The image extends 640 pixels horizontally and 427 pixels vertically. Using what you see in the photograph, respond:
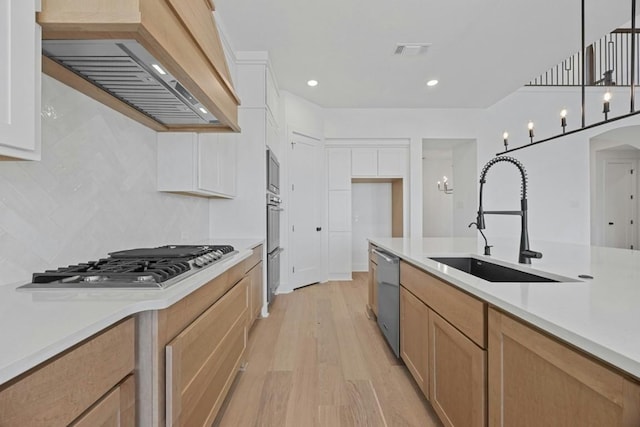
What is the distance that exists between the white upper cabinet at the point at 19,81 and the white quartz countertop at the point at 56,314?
41 cm

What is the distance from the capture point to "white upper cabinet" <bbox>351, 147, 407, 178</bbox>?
17.7ft

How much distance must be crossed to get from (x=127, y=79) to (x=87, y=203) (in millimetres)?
621

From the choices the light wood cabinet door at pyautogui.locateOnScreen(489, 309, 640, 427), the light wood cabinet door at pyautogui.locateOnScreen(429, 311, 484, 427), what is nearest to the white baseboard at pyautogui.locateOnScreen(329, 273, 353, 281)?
the light wood cabinet door at pyautogui.locateOnScreen(429, 311, 484, 427)

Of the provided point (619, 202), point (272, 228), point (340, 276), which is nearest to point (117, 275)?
point (272, 228)

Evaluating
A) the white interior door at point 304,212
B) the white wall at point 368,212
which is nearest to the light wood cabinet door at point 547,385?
the white interior door at point 304,212

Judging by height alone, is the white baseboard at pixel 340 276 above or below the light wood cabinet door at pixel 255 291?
below

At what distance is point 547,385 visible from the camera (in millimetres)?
775

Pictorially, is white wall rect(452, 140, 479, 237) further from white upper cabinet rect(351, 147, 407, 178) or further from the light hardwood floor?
the light hardwood floor

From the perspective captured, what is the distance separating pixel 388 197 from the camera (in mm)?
6336

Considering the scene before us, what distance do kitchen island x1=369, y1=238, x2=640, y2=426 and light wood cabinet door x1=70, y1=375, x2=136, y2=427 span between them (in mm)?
1084

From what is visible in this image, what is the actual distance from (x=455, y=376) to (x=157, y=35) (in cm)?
171

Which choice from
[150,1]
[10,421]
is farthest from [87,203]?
[10,421]

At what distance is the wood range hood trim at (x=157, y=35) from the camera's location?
0.90m

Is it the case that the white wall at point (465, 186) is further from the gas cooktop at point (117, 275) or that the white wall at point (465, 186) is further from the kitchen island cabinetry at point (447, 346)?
the gas cooktop at point (117, 275)
